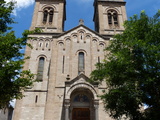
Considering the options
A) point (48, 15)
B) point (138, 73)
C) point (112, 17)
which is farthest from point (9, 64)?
point (112, 17)

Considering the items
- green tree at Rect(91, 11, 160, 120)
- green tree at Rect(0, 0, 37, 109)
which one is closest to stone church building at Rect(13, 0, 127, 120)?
green tree at Rect(91, 11, 160, 120)

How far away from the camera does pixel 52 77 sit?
19.8 meters

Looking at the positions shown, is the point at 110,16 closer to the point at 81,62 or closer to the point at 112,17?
the point at 112,17

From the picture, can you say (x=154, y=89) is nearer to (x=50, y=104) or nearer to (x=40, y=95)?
(x=50, y=104)

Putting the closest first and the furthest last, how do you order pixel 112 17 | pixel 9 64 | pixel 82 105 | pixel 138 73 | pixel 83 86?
pixel 9 64 → pixel 138 73 → pixel 83 86 → pixel 82 105 → pixel 112 17

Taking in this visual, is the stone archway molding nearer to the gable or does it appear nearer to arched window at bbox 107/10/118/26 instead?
the gable

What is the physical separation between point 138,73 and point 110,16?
63.5ft

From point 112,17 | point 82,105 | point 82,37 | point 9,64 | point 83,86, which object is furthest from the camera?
point 112,17

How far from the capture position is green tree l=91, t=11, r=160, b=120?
10.8 metres

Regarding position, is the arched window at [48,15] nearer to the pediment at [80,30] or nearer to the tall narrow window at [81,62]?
the pediment at [80,30]

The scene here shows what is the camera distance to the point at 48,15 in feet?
90.1

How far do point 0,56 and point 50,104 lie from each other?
35.3 feet

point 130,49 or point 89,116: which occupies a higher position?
point 130,49

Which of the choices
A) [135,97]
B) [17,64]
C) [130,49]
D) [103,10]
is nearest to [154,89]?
[135,97]
